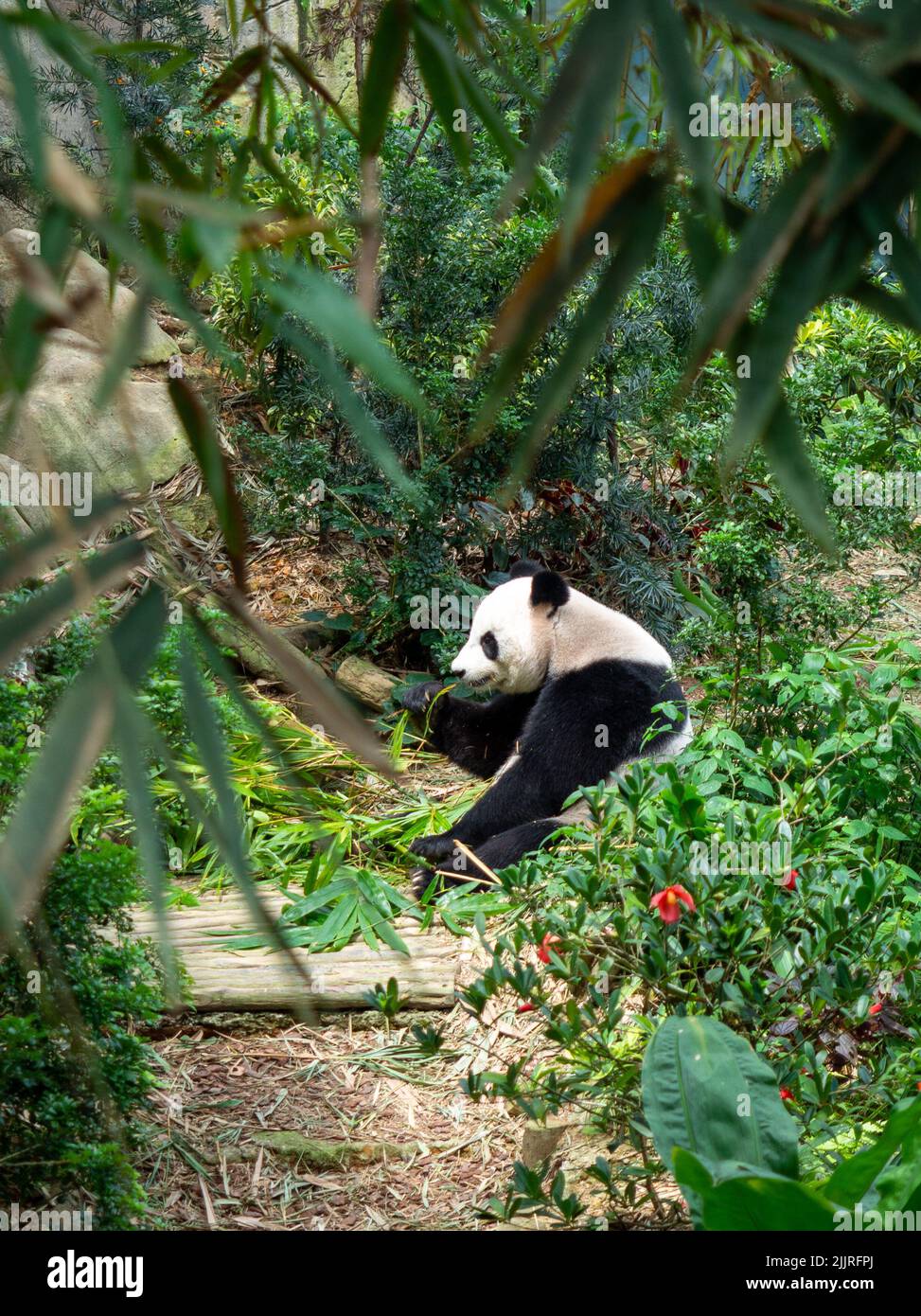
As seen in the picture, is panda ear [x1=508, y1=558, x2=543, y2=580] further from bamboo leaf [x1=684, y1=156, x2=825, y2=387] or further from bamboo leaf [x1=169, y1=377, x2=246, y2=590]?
bamboo leaf [x1=684, y1=156, x2=825, y2=387]

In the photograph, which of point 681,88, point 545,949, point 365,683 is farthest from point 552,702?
point 681,88

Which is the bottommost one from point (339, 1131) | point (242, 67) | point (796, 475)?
point (339, 1131)

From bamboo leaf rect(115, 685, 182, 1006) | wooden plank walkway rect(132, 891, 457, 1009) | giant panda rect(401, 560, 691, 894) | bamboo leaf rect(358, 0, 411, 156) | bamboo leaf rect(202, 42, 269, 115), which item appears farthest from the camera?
giant panda rect(401, 560, 691, 894)

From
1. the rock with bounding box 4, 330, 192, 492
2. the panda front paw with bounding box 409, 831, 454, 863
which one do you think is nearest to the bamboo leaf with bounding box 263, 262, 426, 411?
the panda front paw with bounding box 409, 831, 454, 863

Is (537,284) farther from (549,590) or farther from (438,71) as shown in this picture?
(549,590)

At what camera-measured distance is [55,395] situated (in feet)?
20.7

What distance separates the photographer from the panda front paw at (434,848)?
14.4 ft

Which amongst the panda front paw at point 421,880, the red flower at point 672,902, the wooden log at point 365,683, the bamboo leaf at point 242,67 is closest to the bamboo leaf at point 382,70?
the bamboo leaf at point 242,67

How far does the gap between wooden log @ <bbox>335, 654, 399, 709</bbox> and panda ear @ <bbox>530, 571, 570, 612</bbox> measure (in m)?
1.11

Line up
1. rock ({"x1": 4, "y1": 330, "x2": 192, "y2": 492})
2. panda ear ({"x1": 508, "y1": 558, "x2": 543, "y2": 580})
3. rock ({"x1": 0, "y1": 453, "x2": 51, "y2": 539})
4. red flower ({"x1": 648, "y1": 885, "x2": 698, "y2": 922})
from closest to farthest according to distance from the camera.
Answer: red flower ({"x1": 648, "y1": 885, "x2": 698, "y2": 922})
rock ({"x1": 0, "y1": 453, "x2": 51, "y2": 539})
panda ear ({"x1": 508, "y1": 558, "x2": 543, "y2": 580})
rock ({"x1": 4, "y1": 330, "x2": 192, "y2": 492})

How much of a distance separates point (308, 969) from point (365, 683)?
2.33 metres

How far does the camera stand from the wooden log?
5.50 m

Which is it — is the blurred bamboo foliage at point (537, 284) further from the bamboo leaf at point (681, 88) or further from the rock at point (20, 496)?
the rock at point (20, 496)

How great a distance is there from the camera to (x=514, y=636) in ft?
15.5
